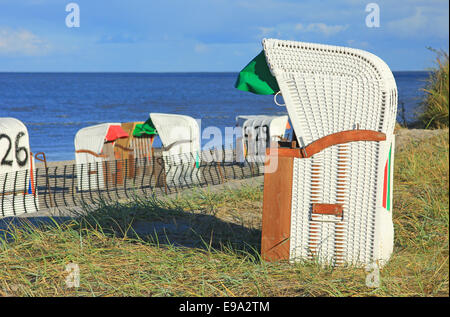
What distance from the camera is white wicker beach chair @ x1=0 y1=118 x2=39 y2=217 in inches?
450

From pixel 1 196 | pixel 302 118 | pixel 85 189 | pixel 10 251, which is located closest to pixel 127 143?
pixel 85 189

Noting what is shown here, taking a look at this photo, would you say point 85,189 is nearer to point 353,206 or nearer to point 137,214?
point 137,214

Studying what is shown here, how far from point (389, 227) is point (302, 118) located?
1.56 metres

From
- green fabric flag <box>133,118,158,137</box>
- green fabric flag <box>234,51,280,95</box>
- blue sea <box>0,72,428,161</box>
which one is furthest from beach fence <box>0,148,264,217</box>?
blue sea <box>0,72,428,161</box>

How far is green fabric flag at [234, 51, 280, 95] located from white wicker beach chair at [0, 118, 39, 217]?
7952 mm

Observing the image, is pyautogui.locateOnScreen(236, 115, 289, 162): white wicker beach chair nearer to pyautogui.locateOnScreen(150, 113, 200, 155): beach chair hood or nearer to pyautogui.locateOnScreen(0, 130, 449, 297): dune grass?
pyautogui.locateOnScreen(150, 113, 200, 155): beach chair hood

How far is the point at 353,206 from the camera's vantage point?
4.80 metres

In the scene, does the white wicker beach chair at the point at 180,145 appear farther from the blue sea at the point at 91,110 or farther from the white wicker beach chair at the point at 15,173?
the blue sea at the point at 91,110

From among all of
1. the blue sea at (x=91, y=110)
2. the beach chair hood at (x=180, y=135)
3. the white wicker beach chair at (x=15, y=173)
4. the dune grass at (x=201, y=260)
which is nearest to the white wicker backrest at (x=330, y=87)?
the dune grass at (x=201, y=260)

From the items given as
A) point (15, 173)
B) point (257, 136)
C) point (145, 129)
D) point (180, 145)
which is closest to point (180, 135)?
point (180, 145)

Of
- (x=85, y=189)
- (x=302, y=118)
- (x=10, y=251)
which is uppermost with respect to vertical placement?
(x=302, y=118)

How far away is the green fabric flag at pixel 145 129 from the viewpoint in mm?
16570
